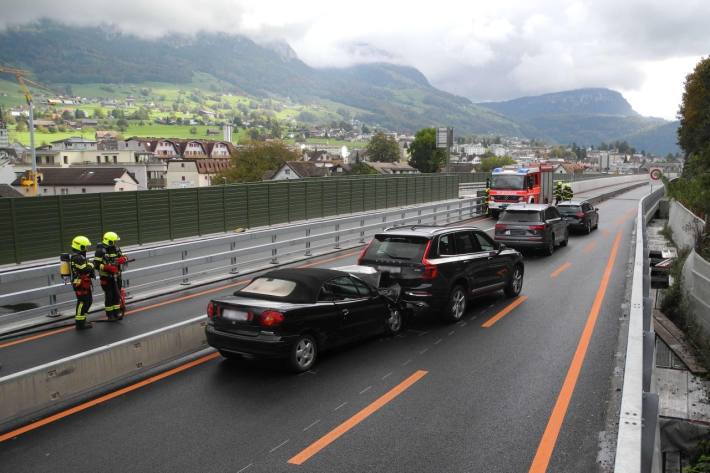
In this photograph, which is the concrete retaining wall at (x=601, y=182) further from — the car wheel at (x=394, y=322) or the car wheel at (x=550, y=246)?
the car wheel at (x=394, y=322)

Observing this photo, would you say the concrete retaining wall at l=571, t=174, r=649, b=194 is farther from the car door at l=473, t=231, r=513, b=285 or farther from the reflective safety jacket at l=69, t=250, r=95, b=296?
the reflective safety jacket at l=69, t=250, r=95, b=296

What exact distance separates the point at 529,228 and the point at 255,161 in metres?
92.1

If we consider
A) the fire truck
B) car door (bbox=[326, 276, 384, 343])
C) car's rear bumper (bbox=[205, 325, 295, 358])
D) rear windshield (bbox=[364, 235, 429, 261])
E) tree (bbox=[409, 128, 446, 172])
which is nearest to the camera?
car's rear bumper (bbox=[205, 325, 295, 358])

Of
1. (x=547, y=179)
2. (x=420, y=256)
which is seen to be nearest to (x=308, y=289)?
(x=420, y=256)

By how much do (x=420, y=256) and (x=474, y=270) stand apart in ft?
5.09

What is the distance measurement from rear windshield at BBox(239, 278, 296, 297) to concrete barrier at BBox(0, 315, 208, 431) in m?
1.16

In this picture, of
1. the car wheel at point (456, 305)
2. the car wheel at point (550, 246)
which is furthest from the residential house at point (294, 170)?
the car wheel at point (456, 305)

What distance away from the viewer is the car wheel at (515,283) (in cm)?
1344

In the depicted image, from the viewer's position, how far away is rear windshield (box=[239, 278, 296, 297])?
28.3ft

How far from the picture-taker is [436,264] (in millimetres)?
10969

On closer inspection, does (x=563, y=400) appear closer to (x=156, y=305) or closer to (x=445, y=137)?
(x=156, y=305)

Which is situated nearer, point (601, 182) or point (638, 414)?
point (638, 414)

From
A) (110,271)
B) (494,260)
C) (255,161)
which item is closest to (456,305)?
(494,260)

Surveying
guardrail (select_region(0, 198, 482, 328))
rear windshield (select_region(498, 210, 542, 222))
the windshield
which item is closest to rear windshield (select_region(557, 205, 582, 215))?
the windshield
